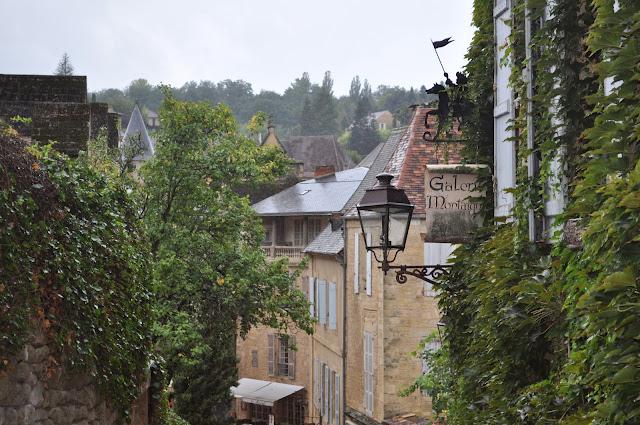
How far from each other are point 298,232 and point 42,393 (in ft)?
114

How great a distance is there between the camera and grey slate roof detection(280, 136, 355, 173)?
79.7 metres

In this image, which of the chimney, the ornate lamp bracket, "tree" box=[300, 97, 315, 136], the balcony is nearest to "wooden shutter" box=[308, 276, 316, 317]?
the balcony

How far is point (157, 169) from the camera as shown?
2086 centimetres

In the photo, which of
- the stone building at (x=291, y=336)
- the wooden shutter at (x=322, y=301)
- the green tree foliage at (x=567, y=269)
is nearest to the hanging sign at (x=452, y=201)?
the green tree foliage at (x=567, y=269)

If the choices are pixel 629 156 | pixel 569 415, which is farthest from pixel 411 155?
pixel 629 156

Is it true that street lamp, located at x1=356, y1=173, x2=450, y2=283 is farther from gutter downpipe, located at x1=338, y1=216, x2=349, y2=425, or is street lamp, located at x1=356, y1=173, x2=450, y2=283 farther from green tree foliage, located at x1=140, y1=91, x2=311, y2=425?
gutter downpipe, located at x1=338, y1=216, x2=349, y2=425

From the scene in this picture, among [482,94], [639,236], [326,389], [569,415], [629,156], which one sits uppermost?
[482,94]

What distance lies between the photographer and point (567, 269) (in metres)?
6.26

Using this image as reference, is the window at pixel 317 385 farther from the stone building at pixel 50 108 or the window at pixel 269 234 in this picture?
the stone building at pixel 50 108

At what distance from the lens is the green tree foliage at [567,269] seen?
14.7 feet

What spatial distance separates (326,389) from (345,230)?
19.9 ft

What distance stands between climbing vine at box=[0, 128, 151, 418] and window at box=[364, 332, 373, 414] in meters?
16.8

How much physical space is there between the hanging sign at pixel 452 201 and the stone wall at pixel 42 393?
3962 millimetres

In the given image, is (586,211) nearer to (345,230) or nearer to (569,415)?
(569,415)
